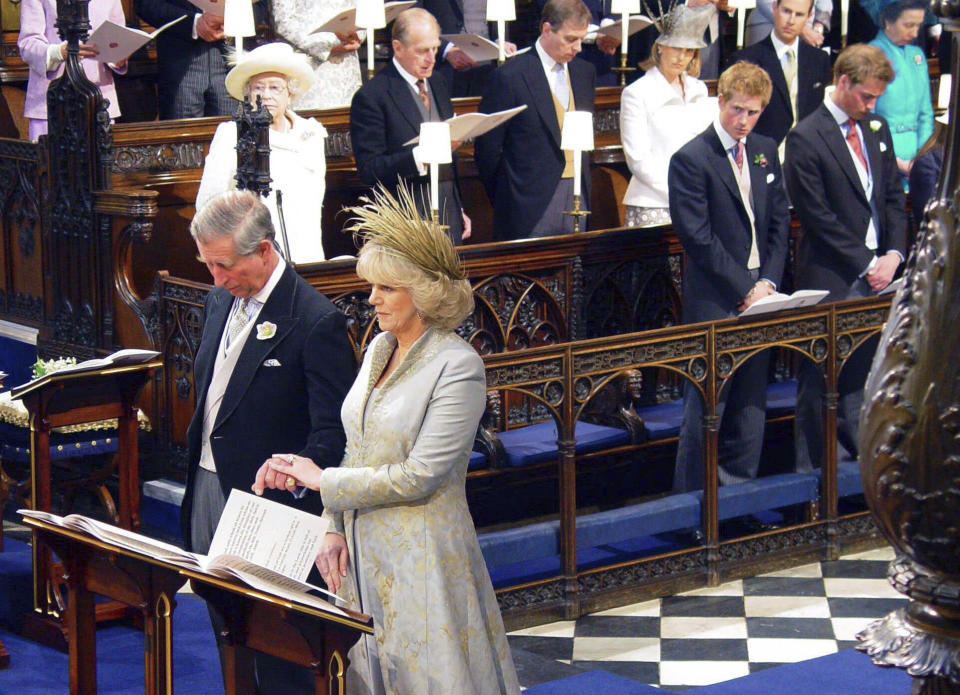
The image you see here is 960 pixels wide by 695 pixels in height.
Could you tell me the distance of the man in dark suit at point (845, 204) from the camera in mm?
6203

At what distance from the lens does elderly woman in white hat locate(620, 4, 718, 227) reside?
6.89 metres

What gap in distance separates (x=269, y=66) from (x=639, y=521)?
7.12 ft

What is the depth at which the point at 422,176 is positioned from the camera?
630 centimetres

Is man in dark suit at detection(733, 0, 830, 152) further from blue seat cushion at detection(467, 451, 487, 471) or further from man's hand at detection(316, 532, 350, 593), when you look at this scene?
man's hand at detection(316, 532, 350, 593)

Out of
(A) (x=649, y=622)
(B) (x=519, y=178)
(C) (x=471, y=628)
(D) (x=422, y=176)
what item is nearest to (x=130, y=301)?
(D) (x=422, y=176)

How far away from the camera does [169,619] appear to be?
3.38 metres

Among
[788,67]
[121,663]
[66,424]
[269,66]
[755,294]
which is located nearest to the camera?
[121,663]

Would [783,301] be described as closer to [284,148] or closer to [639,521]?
[639,521]

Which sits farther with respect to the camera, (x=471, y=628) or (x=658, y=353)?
(x=658, y=353)

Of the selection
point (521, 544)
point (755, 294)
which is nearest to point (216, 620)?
point (521, 544)

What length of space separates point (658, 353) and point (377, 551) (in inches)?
105

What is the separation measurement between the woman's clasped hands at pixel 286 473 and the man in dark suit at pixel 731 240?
2.90 meters

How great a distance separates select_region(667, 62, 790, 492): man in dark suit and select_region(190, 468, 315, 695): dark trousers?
274 cm

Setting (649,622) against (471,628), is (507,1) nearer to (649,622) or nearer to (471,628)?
(649,622)
